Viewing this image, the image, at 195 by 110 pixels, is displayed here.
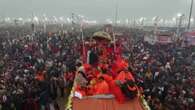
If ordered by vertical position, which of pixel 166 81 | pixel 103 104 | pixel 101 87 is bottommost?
pixel 166 81

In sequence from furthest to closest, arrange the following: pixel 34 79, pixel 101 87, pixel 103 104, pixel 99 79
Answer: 1. pixel 34 79
2. pixel 99 79
3. pixel 101 87
4. pixel 103 104

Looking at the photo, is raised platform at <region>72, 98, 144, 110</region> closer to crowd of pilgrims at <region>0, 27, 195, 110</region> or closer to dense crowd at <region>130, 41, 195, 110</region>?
crowd of pilgrims at <region>0, 27, 195, 110</region>

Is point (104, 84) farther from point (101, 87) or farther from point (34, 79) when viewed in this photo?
point (34, 79)

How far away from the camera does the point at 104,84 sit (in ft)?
30.1

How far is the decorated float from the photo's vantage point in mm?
8758

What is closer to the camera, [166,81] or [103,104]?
[103,104]

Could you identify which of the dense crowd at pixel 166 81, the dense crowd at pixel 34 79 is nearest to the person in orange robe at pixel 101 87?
the dense crowd at pixel 34 79

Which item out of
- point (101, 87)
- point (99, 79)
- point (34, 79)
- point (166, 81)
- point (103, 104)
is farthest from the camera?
point (166, 81)

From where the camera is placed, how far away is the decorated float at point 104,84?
8758 millimetres

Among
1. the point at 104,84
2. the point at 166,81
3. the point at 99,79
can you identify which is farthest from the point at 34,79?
the point at 104,84

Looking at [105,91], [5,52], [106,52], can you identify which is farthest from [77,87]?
[5,52]

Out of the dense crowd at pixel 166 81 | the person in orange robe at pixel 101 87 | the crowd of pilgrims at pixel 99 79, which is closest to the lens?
the person in orange robe at pixel 101 87

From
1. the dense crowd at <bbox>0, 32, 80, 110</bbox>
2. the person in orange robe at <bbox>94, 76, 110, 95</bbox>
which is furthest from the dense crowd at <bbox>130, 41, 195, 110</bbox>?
the person in orange robe at <bbox>94, 76, 110, 95</bbox>

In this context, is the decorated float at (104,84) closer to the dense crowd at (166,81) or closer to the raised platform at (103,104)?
the raised platform at (103,104)
